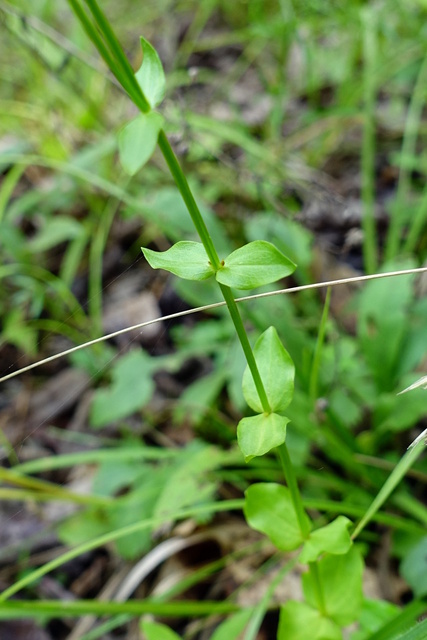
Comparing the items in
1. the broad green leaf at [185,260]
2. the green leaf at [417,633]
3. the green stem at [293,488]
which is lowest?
the green leaf at [417,633]

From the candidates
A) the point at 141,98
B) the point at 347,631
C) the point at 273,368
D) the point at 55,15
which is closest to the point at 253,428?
the point at 273,368

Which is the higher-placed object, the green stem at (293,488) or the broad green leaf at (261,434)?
the broad green leaf at (261,434)

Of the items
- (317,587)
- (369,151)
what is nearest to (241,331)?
(317,587)

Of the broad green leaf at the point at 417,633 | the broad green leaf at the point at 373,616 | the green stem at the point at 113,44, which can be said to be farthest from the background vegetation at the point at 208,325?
the green stem at the point at 113,44

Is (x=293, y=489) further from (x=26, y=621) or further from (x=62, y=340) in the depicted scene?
(x=62, y=340)

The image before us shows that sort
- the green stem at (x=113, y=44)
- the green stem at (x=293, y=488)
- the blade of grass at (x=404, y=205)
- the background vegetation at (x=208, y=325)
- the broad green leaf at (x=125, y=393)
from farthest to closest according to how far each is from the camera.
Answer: the blade of grass at (x=404, y=205), the broad green leaf at (x=125, y=393), the background vegetation at (x=208, y=325), the green stem at (x=293, y=488), the green stem at (x=113, y=44)

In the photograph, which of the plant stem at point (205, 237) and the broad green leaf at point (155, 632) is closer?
the plant stem at point (205, 237)

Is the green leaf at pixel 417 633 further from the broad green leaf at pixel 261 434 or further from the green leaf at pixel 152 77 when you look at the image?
the green leaf at pixel 152 77
